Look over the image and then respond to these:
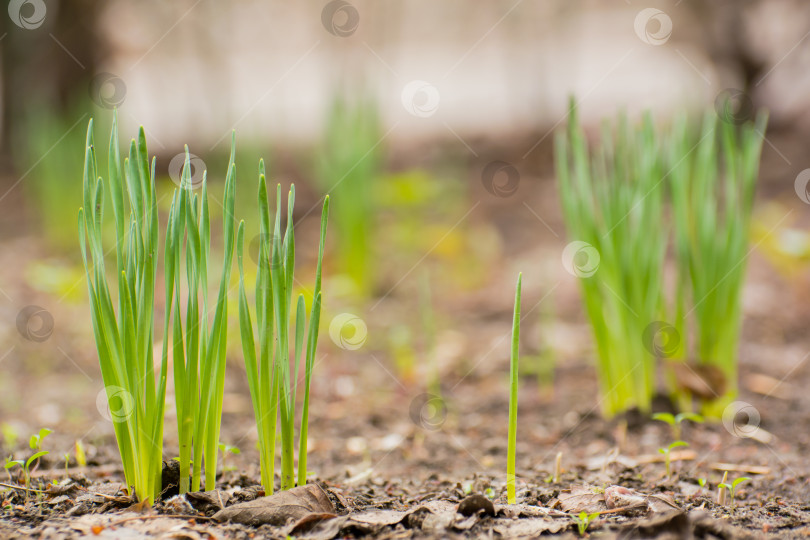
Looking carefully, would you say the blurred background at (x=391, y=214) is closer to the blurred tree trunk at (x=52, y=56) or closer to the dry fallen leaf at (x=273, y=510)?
the blurred tree trunk at (x=52, y=56)

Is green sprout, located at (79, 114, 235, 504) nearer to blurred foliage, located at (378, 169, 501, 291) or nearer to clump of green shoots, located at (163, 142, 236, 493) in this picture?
clump of green shoots, located at (163, 142, 236, 493)

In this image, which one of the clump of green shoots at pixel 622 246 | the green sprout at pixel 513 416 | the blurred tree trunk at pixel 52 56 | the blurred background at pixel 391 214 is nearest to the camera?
the green sprout at pixel 513 416

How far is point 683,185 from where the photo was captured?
4.85ft

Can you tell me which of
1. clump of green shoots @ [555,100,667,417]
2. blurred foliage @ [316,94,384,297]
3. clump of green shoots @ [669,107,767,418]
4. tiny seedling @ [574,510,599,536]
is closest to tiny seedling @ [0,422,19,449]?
tiny seedling @ [574,510,599,536]

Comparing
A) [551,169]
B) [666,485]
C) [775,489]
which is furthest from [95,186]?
[551,169]

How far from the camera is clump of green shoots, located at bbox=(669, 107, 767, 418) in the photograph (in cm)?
145

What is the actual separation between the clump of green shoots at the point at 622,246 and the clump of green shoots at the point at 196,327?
78 cm

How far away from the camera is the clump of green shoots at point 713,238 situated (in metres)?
1.45

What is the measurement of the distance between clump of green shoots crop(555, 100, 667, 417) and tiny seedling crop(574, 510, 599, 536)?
68cm

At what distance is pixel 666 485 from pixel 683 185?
65cm

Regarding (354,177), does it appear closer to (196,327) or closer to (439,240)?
A: (439,240)

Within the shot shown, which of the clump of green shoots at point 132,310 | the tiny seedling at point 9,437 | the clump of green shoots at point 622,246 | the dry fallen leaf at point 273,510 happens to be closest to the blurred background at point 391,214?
the tiny seedling at point 9,437

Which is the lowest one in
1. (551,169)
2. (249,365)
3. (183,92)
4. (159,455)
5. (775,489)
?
(775,489)

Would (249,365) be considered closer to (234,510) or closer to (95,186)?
(234,510)
